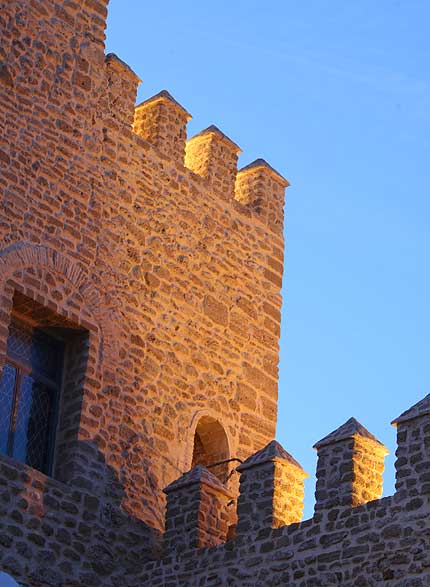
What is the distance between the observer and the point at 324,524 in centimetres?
1334

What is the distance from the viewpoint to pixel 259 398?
16906 millimetres

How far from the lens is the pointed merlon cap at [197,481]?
47.6 ft

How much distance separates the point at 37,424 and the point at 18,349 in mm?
711

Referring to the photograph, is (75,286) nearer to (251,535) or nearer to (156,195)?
(156,195)

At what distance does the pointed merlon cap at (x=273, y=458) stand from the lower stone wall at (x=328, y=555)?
62cm

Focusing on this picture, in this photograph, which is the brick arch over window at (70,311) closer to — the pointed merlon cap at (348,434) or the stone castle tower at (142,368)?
the stone castle tower at (142,368)

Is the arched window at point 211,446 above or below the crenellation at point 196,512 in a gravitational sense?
above

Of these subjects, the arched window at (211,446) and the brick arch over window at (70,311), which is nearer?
the brick arch over window at (70,311)

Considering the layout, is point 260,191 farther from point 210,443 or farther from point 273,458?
point 273,458

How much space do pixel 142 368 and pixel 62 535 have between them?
2114mm

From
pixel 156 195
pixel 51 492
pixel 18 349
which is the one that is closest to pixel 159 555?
pixel 51 492

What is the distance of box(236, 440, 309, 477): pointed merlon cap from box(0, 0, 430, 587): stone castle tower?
0.03m

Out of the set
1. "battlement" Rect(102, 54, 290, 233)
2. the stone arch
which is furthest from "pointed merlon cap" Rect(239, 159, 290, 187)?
the stone arch

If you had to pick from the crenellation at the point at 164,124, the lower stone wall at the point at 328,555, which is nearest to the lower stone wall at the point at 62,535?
the lower stone wall at the point at 328,555
